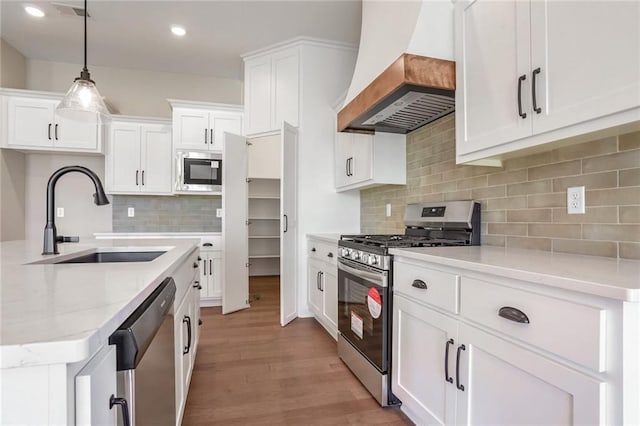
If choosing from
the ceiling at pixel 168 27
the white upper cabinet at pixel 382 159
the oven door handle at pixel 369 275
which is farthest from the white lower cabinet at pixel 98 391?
the ceiling at pixel 168 27

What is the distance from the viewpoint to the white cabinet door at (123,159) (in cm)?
402

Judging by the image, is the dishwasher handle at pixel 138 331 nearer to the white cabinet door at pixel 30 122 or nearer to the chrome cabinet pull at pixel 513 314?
the chrome cabinet pull at pixel 513 314

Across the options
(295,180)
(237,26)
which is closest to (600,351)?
(295,180)

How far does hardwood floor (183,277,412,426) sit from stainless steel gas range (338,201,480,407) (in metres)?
0.12

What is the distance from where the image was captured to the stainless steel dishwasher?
687 millimetres

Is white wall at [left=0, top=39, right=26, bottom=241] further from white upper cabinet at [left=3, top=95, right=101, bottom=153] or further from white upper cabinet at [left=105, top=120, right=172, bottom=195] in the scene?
white upper cabinet at [left=105, top=120, right=172, bottom=195]

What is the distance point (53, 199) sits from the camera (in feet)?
5.18

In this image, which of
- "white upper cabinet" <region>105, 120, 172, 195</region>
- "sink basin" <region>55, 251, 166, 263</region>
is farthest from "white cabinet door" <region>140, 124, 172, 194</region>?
"sink basin" <region>55, 251, 166, 263</region>

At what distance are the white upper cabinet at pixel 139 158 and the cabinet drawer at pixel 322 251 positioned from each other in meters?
2.02

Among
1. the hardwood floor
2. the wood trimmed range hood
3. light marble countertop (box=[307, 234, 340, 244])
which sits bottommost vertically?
the hardwood floor

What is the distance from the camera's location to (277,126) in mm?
3758

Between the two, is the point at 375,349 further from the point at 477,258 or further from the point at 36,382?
the point at 36,382

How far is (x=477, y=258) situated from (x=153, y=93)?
459 centimetres

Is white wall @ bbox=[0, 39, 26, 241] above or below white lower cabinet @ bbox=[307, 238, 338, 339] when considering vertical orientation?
above
